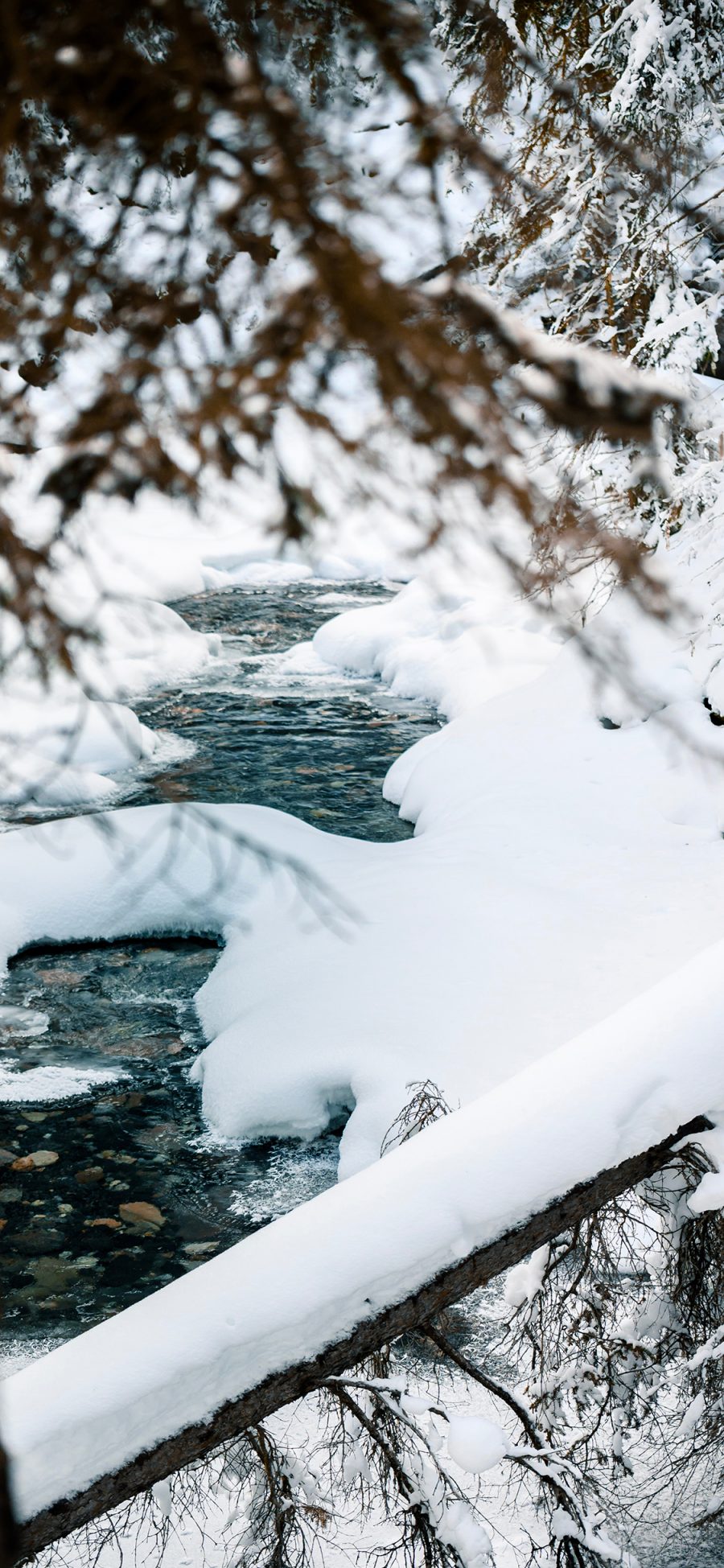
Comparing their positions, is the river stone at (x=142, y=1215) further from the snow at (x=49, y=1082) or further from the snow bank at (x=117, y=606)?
the snow bank at (x=117, y=606)

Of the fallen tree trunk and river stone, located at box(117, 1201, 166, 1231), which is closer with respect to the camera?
the fallen tree trunk

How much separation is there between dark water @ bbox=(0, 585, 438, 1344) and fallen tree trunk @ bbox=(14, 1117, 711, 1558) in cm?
128

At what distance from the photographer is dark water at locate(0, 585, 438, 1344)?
486cm

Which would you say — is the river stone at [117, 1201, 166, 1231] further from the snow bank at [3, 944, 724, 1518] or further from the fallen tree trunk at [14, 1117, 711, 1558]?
the snow bank at [3, 944, 724, 1518]

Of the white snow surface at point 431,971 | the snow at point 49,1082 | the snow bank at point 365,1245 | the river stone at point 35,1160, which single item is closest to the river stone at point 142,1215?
the river stone at point 35,1160

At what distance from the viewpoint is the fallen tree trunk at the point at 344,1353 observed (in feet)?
7.43

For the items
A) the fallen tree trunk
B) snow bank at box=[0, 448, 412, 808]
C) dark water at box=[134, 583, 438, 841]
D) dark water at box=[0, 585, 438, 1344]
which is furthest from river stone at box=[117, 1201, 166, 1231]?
dark water at box=[134, 583, 438, 841]

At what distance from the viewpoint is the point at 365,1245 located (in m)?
2.57

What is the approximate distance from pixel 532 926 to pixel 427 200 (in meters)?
5.44

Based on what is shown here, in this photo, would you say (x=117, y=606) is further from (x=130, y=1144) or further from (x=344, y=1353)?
(x=130, y=1144)

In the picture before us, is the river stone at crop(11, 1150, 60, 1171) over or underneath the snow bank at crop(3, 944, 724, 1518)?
over

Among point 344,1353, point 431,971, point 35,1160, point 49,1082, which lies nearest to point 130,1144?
point 35,1160

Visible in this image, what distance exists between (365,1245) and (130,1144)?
3.30 meters

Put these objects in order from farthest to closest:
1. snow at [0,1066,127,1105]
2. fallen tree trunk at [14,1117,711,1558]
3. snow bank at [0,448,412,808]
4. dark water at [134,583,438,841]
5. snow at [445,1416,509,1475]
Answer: dark water at [134,583,438,841] < snow at [0,1066,127,1105] < snow at [445,1416,509,1475] < fallen tree trunk at [14,1117,711,1558] < snow bank at [0,448,412,808]
